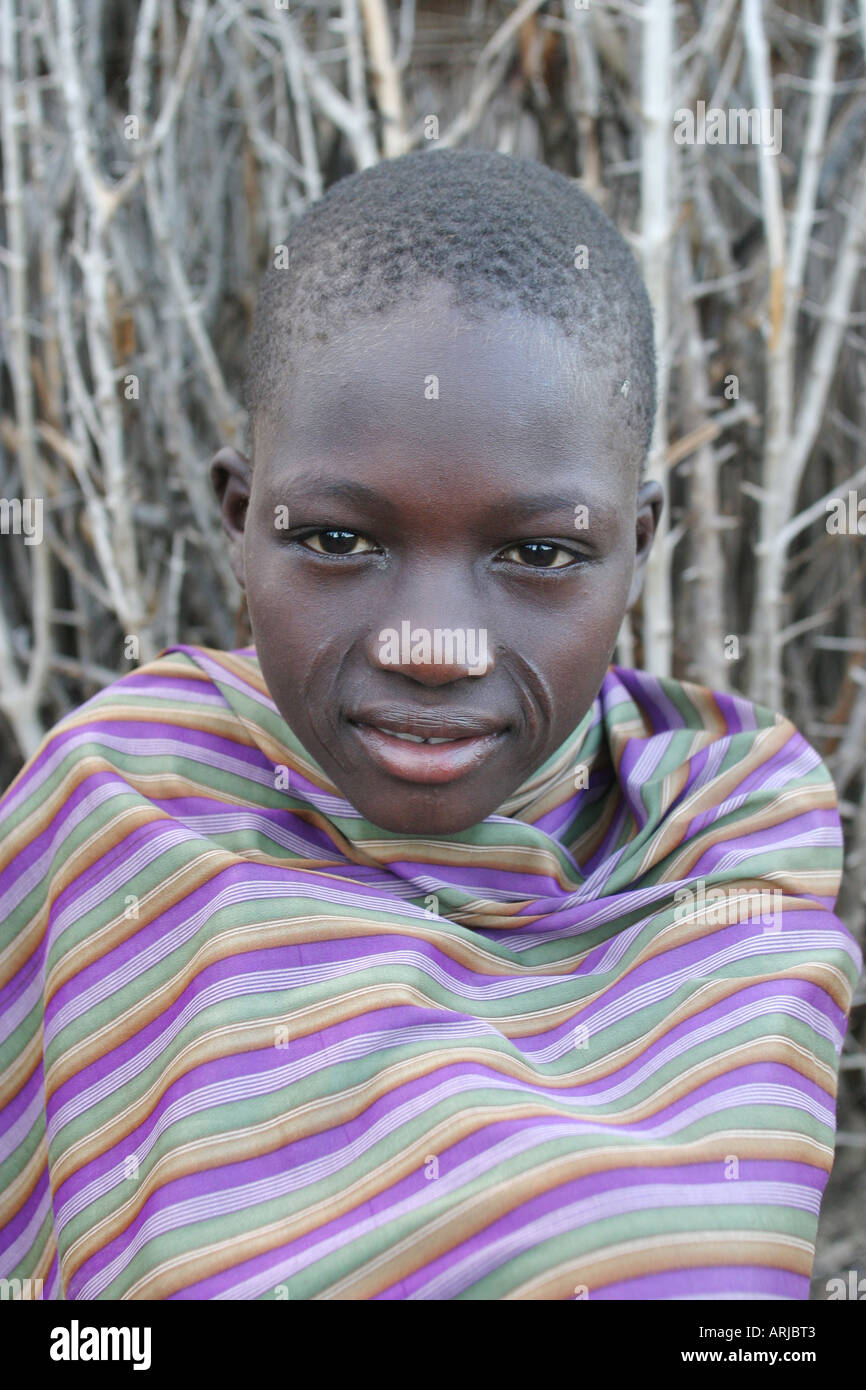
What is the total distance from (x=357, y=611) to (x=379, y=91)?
126cm

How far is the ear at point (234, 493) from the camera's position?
1.20 m

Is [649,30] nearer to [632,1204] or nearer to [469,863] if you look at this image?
[469,863]

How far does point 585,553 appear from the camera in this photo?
3.31 feet

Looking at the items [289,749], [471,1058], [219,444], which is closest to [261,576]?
[289,749]

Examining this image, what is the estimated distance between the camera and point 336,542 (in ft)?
3.25

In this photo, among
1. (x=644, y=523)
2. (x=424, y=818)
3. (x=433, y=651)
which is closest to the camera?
(x=433, y=651)

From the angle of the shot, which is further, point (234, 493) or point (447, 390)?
point (234, 493)

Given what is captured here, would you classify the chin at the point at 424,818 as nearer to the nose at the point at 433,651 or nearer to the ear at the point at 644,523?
the nose at the point at 433,651

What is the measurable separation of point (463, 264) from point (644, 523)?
0.36m

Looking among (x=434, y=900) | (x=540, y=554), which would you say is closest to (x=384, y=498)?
(x=540, y=554)

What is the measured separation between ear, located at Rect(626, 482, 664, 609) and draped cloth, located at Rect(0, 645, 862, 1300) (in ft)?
0.61

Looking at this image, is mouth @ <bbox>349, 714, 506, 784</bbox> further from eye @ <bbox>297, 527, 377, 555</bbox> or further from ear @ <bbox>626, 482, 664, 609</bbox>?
→ ear @ <bbox>626, 482, 664, 609</bbox>

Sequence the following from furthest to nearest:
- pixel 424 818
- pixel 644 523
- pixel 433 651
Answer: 1. pixel 644 523
2. pixel 424 818
3. pixel 433 651

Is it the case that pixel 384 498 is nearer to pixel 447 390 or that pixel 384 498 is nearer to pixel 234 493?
pixel 447 390
